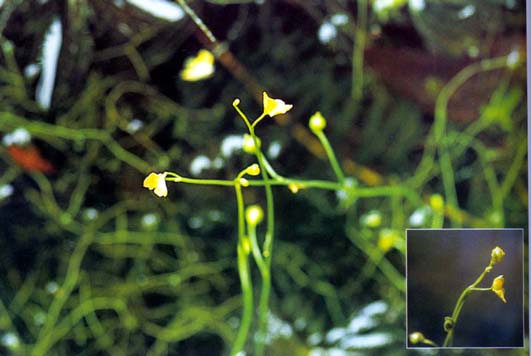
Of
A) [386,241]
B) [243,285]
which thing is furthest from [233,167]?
[386,241]

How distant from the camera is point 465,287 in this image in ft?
5.76

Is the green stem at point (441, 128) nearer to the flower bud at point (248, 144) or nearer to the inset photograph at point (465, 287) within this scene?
the inset photograph at point (465, 287)

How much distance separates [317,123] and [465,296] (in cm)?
51

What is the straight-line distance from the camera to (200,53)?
176 cm

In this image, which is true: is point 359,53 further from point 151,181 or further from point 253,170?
point 151,181

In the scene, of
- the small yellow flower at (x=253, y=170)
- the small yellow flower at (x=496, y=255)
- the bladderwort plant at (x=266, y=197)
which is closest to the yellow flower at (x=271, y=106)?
the bladderwort plant at (x=266, y=197)

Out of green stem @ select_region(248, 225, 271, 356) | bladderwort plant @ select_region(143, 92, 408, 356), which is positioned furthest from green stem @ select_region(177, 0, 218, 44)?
green stem @ select_region(248, 225, 271, 356)

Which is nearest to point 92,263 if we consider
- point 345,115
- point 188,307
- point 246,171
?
point 188,307

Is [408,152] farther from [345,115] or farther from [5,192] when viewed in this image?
[5,192]

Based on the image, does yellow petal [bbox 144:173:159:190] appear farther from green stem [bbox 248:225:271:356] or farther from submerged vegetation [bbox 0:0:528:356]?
green stem [bbox 248:225:271:356]

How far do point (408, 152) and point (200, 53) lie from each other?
518mm

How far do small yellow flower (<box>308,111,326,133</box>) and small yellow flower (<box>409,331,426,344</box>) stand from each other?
0.51 metres

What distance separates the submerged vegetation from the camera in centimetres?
176

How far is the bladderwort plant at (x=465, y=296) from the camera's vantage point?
175 centimetres
